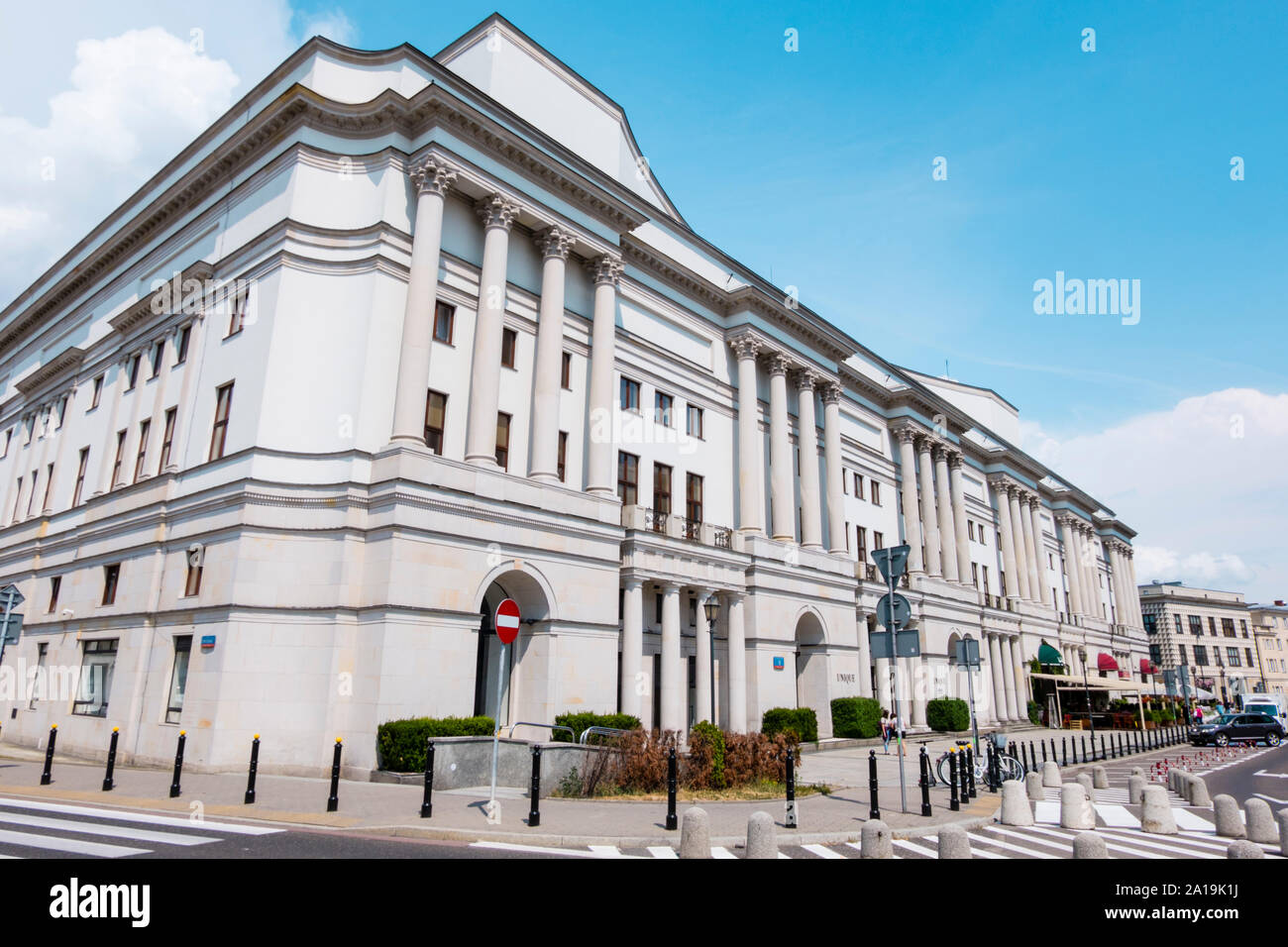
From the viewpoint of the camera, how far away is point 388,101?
2322 cm

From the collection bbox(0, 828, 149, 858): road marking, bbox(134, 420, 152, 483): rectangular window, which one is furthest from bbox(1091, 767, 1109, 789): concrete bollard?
bbox(134, 420, 152, 483): rectangular window

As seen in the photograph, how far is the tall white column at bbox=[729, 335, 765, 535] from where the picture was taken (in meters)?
33.6

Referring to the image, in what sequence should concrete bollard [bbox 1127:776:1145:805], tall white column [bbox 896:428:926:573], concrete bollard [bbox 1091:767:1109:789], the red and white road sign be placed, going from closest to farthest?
1. the red and white road sign
2. concrete bollard [bbox 1127:776:1145:805]
3. concrete bollard [bbox 1091:767:1109:789]
4. tall white column [bbox 896:428:926:573]

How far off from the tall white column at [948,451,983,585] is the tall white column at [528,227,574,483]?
33.9 m

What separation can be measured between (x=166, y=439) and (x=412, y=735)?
15048 millimetres

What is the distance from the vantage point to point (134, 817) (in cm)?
1187

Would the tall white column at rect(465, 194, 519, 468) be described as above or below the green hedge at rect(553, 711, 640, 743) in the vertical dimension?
above

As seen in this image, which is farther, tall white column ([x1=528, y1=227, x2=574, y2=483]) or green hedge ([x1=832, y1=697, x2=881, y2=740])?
green hedge ([x1=832, y1=697, x2=881, y2=740])

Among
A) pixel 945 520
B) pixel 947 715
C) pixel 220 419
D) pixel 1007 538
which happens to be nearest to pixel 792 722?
pixel 947 715

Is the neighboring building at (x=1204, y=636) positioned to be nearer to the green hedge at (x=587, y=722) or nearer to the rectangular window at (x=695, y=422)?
the rectangular window at (x=695, y=422)

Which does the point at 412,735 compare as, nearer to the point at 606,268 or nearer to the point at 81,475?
the point at 606,268

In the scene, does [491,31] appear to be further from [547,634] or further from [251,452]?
[547,634]

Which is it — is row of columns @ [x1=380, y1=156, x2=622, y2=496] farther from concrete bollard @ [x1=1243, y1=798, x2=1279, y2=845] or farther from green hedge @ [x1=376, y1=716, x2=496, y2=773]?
concrete bollard @ [x1=1243, y1=798, x2=1279, y2=845]

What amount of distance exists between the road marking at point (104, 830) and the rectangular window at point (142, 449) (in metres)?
18.2
